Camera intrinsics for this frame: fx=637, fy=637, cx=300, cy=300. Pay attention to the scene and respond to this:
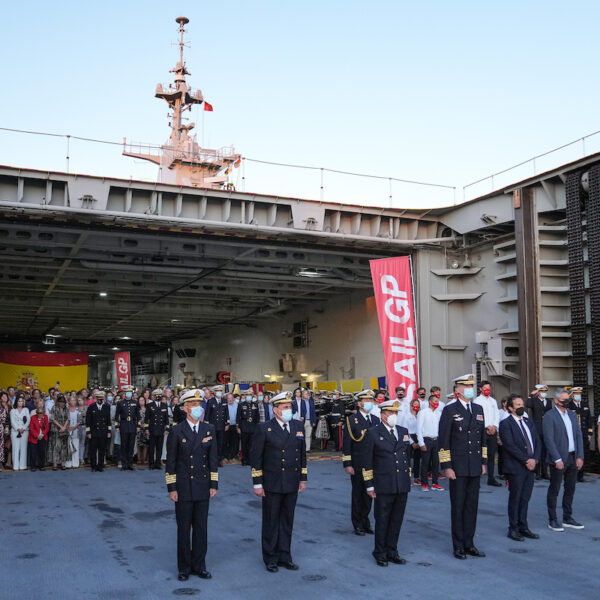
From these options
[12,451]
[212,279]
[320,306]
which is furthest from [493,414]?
[320,306]

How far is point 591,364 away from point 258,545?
996 cm

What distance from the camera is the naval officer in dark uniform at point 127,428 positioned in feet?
49.7

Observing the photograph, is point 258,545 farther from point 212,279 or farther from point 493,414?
point 212,279

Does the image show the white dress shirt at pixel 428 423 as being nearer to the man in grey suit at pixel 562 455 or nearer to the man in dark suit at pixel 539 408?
the man in dark suit at pixel 539 408

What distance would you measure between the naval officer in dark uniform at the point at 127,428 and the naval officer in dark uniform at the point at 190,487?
9.19 m

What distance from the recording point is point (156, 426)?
600 inches

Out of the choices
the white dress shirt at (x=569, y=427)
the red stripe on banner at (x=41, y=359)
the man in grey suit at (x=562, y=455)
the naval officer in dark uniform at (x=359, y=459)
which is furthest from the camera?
the red stripe on banner at (x=41, y=359)

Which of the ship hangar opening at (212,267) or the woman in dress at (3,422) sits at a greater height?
the ship hangar opening at (212,267)

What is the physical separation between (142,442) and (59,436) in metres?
2.02

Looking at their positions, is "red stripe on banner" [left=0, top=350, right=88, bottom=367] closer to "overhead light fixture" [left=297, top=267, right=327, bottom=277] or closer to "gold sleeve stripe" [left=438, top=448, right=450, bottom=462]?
"overhead light fixture" [left=297, top=267, right=327, bottom=277]

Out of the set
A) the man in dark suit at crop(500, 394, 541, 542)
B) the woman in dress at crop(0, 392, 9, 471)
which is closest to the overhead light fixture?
the woman in dress at crop(0, 392, 9, 471)

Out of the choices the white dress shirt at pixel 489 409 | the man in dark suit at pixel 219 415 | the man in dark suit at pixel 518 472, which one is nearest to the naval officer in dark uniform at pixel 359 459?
the man in dark suit at pixel 518 472

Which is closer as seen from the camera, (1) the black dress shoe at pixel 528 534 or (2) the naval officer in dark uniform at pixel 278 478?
(2) the naval officer in dark uniform at pixel 278 478

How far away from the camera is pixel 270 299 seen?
2955cm
